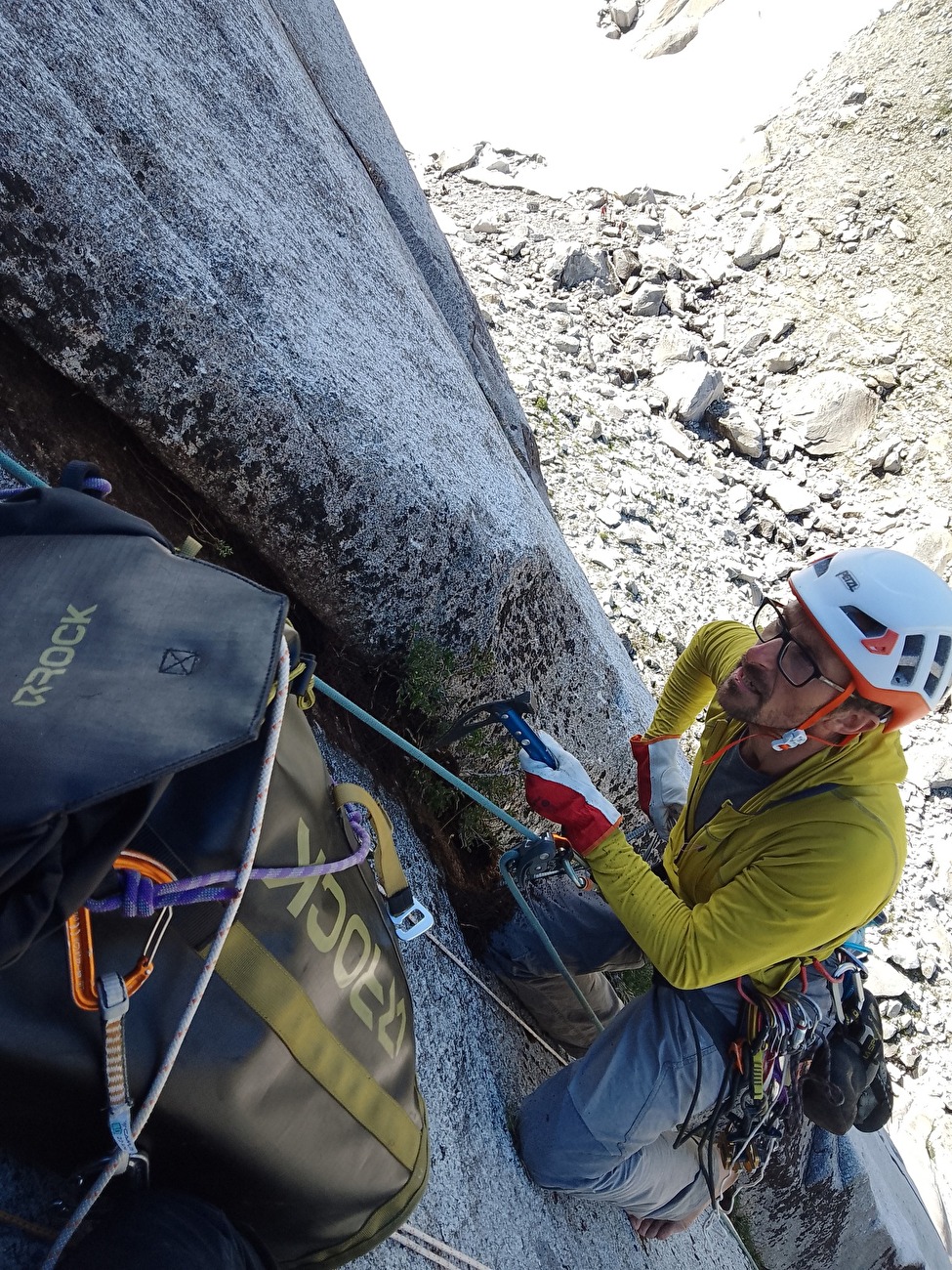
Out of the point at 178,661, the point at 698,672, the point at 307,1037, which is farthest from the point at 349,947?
the point at 698,672

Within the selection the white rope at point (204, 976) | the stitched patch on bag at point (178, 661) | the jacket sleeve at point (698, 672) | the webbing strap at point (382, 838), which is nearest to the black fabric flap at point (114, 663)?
the stitched patch on bag at point (178, 661)

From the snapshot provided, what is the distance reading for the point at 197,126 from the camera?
9.13 feet

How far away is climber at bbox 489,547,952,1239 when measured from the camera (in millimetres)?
2688

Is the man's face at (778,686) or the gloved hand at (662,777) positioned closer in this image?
the man's face at (778,686)

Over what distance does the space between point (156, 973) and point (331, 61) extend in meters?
5.07

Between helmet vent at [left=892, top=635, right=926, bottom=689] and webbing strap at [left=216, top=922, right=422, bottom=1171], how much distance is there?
6.92 ft

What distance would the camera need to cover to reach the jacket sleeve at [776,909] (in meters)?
2.62

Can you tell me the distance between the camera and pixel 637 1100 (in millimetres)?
3145

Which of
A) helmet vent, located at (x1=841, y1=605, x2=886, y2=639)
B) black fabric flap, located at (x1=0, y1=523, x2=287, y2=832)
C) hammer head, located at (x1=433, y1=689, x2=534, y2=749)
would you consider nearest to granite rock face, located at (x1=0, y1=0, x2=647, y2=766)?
hammer head, located at (x1=433, y1=689, x2=534, y2=749)

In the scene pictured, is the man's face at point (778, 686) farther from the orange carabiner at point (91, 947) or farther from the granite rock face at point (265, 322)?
the orange carabiner at point (91, 947)

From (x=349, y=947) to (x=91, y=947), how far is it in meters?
0.67

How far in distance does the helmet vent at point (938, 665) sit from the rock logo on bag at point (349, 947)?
209 centimetres

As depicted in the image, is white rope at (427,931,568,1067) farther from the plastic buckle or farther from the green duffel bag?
the green duffel bag

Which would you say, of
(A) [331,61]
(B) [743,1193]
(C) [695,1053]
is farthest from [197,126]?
(B) [743,1193]
